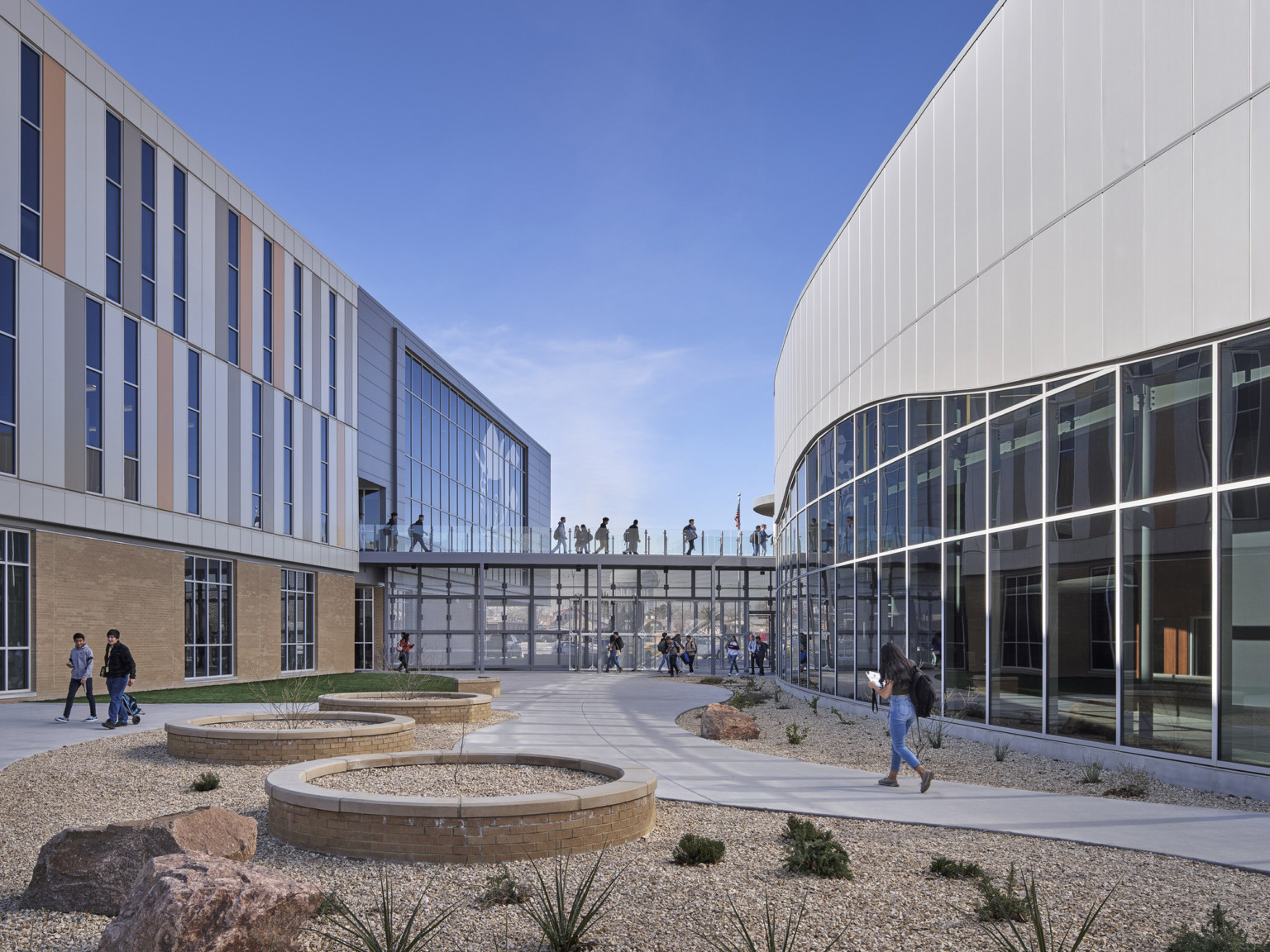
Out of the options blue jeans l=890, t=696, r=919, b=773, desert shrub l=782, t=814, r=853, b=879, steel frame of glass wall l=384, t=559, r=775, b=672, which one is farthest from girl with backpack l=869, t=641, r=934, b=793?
steel frame of glass wall l=384, t=559, r=775, b=672

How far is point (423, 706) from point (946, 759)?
329 inches

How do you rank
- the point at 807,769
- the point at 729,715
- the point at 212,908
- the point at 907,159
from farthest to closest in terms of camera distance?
the point at 907,159 → the point at 729,715 → the point at 807,769 → the point at 212,908

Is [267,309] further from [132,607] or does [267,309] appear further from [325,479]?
[132,607]

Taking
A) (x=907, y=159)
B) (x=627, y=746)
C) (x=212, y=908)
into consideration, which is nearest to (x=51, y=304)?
(x=627, y=746)

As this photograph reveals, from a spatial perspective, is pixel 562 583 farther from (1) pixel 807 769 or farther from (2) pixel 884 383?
(1) pixel 807 769

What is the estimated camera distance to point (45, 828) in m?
8.84

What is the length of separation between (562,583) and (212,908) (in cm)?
3394

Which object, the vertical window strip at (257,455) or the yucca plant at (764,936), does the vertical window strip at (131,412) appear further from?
the yucca plant at (764,936)

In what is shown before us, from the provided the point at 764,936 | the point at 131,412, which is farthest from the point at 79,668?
the point at 764,936

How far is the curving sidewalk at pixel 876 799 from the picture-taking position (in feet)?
26.8

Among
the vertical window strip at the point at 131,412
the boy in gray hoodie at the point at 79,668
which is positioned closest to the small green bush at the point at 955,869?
the boy in gray hoodie at the point at 79,668

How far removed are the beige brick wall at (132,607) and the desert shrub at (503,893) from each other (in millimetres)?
18840

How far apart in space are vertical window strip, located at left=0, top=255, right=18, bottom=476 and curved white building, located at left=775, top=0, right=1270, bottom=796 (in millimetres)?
17250

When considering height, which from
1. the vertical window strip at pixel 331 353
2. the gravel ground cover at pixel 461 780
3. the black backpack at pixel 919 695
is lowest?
the gravel ground cover at pixel 461 780
